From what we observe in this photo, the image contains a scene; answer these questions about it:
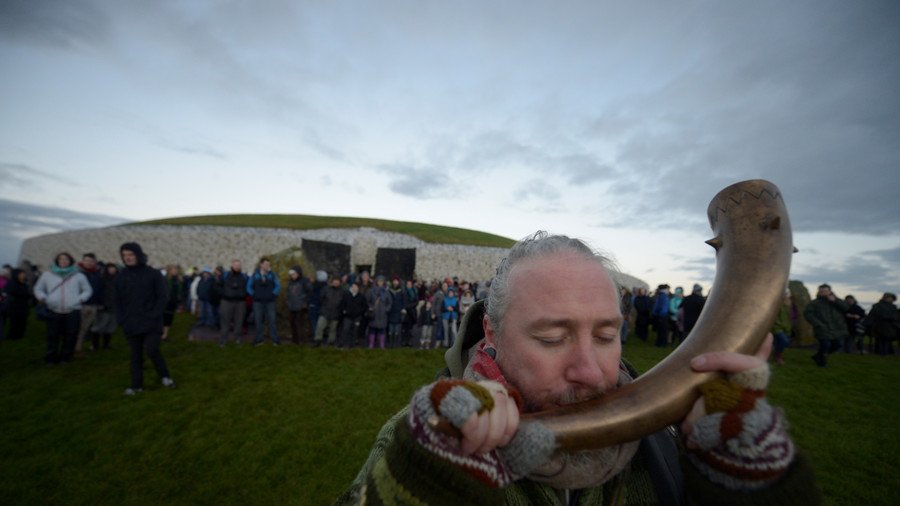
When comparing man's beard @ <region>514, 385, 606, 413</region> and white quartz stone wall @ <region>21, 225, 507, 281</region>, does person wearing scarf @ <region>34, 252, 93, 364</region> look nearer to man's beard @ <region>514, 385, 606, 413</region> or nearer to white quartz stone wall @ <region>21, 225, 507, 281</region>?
man's beard @ <region>514, 385, 606, 413</region>

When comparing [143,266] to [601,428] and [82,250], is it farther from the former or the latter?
[82,250]

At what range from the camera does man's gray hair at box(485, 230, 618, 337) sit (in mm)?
1766

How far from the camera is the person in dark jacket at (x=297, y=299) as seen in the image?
1240 cm

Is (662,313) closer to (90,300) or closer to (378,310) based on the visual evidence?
(378,310)

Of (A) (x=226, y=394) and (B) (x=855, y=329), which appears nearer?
(A) (x=226, y=394)

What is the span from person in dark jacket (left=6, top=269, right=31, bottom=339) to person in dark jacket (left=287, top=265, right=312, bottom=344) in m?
6.80

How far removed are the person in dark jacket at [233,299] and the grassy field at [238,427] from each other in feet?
3.66

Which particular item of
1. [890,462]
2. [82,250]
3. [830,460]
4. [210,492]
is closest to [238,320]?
[210,492]

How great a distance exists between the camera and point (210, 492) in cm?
455

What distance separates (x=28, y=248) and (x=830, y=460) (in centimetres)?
6509

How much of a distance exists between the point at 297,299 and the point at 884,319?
66.3ft

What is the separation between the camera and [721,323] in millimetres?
1478

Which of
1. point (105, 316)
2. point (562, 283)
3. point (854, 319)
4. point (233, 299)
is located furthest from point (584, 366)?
point (854, 319)

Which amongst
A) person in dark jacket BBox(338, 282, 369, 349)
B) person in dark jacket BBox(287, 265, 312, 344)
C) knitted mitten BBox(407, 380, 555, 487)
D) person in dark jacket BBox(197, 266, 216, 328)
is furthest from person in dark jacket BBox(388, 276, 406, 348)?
knitted mitten BBox(407, 380, 555, 487)
